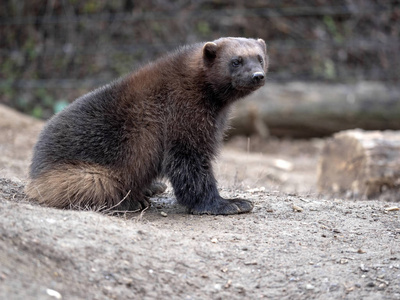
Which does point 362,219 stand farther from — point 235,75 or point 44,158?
point 44,158

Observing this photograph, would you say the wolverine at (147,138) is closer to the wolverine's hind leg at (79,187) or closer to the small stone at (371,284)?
the wolverine's hind leg at (79,187)

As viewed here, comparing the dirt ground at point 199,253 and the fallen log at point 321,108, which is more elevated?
the fallen log at point 321,108

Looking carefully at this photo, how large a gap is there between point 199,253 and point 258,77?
1.69 meters

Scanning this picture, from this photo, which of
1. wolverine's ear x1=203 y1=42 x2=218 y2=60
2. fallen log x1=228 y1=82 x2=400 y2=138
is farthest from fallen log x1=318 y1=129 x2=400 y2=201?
fallen log x1=228 y1=82 x2=400 y2=138

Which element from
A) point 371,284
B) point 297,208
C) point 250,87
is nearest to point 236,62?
point 250,87

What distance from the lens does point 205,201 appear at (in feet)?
16.3

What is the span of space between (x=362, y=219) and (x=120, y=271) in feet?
7.95

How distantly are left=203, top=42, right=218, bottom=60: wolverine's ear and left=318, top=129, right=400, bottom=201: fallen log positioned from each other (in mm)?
2880

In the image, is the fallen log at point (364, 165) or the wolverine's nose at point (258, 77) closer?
the wolverine's nose at point (258, 77)

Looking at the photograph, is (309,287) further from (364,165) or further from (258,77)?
(364,165)

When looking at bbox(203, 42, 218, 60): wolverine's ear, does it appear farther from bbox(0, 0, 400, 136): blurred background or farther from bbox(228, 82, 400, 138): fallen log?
bbox(0, 0, 400, 136): blurred background

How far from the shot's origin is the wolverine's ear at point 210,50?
16.6 ft

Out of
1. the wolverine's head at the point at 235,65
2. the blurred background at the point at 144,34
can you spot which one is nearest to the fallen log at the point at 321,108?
the blurred background at the point at 144,34

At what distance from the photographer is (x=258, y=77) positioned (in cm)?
490
